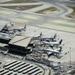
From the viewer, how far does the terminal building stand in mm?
117438

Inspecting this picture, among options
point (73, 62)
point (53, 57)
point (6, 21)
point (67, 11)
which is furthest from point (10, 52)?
point (67, 11)

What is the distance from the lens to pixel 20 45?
385ft

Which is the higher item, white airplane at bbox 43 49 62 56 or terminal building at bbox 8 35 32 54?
terminal building at bbox 8 35 32 54

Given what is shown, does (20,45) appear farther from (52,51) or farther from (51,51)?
(52,51)

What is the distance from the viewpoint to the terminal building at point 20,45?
117 m

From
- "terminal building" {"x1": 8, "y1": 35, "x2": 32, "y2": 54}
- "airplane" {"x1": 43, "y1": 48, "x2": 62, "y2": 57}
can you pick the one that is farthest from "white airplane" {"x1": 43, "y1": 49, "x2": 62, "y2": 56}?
"terminal building" {"x1": 8, "y1": 35, "x2": 32, "y2": 54}

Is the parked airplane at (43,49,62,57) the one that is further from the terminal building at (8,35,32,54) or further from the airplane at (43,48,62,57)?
the terminal building at (8,35,32,54)

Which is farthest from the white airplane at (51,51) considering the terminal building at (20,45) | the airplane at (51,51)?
the terminal building at (20,45)

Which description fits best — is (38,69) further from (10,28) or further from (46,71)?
(10,28)

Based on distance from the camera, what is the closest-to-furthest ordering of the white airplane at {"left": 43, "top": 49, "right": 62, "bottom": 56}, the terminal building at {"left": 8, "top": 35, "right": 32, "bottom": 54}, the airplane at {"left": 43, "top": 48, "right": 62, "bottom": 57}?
the airplane at {"left": 43, "top": 48, "right": 62, "bottom": 57} → the white airplane at {"left": 43, "top": 49, "right": 62, "bottom": 56} → the terminal building at {"left": 8, "top": 35, "right": 32, "bottom": 54}

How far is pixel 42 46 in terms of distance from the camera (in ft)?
415

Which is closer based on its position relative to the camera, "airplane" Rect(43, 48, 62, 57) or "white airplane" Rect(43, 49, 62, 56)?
"airplane" Rect(43, 48, 62, 57)

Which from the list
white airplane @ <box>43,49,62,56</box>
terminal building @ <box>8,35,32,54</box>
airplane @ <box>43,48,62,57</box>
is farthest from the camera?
terminal building @ <box>8,35,32,54</box>

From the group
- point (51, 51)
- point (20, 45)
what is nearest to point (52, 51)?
point (51, 51)
